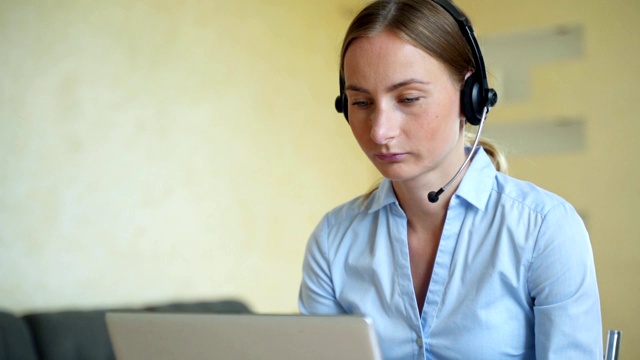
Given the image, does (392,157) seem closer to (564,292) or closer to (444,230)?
(444,230)

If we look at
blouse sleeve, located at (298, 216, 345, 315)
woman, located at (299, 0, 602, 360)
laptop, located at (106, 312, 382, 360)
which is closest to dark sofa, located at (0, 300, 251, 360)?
blouse sleeve, located at (298, 216, 345, 315)

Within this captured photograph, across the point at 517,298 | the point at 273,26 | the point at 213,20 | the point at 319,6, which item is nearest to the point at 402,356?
the point at 517,298

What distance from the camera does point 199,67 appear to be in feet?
10.5

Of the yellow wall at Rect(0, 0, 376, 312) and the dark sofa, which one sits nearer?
the dark sofa

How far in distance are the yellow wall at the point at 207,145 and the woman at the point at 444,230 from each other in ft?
4.53

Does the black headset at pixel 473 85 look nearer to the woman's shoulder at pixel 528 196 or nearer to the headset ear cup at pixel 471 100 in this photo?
the headset ear cup at pixel 471 100

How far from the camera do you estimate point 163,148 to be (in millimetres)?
3021

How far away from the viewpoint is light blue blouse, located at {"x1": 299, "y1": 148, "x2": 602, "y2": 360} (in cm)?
121

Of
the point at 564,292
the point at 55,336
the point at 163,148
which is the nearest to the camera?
the point at 564,292

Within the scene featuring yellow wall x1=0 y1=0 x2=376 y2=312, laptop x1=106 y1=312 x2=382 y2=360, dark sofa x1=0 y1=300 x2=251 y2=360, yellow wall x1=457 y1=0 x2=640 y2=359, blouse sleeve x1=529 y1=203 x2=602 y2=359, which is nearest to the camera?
laptop x1=106 y1=312 x2=382 y2=360

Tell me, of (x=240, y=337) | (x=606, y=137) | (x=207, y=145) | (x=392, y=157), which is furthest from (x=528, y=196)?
(x=606, y=137)

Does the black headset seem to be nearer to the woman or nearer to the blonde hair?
the woman

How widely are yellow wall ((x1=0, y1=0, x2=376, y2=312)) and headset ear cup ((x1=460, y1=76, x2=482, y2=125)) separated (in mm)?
1560

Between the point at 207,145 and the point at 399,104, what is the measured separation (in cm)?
208
